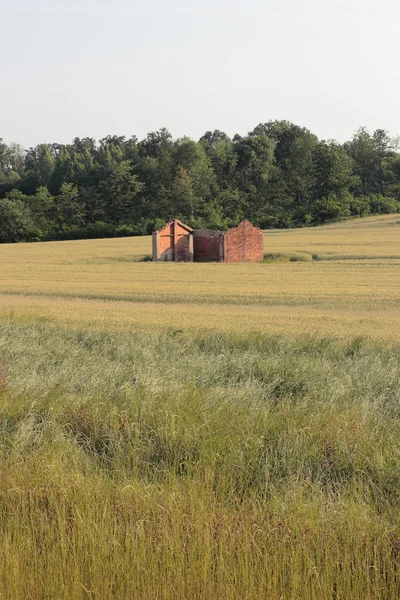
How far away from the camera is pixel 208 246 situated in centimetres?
4059

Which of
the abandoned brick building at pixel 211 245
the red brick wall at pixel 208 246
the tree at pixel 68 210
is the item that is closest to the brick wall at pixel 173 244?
the abandoned brick building at pixel 211 245

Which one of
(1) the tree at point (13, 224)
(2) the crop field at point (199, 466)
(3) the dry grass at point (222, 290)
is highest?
(1) the tree at point (13, 224)

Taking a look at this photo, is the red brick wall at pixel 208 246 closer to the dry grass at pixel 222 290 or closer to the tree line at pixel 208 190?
the dry grass at pixel 222 290

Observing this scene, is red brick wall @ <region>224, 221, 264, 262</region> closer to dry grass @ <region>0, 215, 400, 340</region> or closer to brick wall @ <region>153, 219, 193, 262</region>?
dry grass @ <region>0, 215, 400, 340</region>

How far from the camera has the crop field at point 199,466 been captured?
13.7ft

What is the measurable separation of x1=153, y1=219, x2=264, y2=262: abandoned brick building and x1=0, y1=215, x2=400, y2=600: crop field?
2670 centimetres

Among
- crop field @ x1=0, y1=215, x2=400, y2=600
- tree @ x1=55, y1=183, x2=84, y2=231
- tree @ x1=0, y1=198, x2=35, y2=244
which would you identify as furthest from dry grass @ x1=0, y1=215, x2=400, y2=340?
tree @ x1=55, y1=183, x2=84, y2=231

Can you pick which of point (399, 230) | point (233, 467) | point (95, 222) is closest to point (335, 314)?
point (233, 467)

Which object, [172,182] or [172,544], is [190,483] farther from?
[172,182]

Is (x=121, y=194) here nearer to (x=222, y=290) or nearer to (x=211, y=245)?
(x=211, y=245)

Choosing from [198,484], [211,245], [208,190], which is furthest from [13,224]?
[198,484]

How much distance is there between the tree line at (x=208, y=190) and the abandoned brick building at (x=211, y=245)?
98.6ft

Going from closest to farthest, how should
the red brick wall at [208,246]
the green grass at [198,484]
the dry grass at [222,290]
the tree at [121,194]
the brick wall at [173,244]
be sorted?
the green grass at [198,484]
the dry grass at [222,290]
the brick wall at [173,244]
the red brick wall at [208,246]
the tree at [121,194]

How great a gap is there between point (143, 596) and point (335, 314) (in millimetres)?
14017
